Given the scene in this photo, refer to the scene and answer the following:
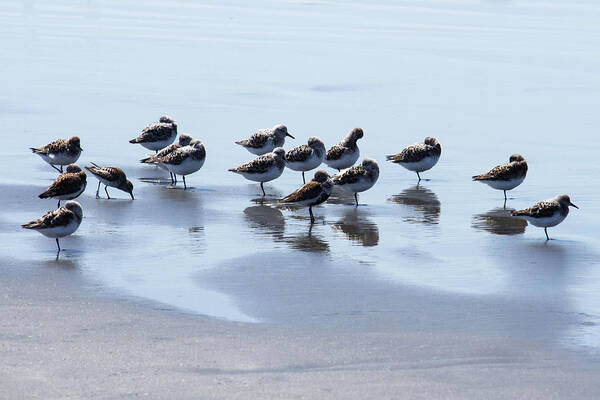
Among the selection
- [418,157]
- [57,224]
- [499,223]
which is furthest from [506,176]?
[57,224]

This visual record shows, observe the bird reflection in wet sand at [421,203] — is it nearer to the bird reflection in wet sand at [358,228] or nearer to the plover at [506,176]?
the bird reflection in wet sand at [358,228]

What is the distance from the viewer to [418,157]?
20203 millimetres

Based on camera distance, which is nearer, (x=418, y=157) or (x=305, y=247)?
(x=305, y=247)

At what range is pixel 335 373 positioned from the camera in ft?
31.3

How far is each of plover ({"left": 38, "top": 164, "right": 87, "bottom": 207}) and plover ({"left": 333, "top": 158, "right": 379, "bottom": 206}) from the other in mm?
4465

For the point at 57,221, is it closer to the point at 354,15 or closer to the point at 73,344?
the point at 73,344

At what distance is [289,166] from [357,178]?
2.69 metres

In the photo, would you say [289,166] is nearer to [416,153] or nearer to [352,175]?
[416,153]

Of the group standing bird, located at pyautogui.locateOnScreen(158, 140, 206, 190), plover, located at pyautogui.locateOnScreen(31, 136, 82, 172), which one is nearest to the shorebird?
standing bird, located at pyautogui.locateOnScreen(158, 140, 206, 190)

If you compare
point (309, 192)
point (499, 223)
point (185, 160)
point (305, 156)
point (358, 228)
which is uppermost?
point (309, 192)

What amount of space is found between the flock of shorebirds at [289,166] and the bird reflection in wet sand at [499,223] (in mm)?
453

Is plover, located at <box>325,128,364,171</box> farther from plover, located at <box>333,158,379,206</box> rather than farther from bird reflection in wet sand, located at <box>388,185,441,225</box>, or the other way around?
plover, located at <box>333,158,379,206</box>

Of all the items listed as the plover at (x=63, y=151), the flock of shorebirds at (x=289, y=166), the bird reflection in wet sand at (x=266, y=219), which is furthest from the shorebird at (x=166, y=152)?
the bird reflection in wet sand at (x=266, y=219)

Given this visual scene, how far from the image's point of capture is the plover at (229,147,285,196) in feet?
62.0
